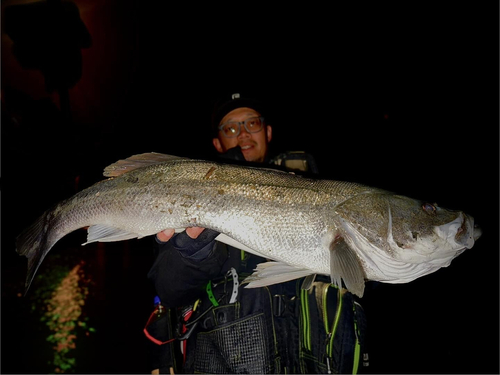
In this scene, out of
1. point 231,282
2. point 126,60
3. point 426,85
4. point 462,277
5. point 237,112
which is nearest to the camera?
point 231,282

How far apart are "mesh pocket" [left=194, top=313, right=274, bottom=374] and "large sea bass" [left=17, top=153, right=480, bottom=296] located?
0.56 meters

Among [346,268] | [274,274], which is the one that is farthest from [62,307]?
[346,268]

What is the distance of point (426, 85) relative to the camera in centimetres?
2384

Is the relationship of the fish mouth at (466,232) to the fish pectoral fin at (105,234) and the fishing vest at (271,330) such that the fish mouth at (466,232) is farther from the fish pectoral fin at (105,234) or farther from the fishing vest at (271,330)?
the fish pectoral fin at (105,234)

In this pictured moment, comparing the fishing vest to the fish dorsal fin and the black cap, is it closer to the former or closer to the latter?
the fish dorsal fin

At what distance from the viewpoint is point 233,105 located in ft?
12.8

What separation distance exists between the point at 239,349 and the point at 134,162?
172cm

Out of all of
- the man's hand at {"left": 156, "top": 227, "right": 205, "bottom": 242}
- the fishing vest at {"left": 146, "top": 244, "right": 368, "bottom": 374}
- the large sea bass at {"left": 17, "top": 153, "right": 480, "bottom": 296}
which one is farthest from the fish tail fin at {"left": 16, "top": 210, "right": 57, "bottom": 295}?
the fishing vest at {"left": 146, "top": 244, "right": 368, "bottom": 374}

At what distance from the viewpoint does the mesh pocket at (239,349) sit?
2.30m

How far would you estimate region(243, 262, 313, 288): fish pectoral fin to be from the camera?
2076 mm

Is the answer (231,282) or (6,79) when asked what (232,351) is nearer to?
(231,282)

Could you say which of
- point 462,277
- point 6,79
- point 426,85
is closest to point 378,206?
point 462,277

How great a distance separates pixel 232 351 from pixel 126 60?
19.4m

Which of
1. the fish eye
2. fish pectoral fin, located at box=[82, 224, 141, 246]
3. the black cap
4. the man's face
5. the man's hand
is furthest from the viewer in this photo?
the black cap
